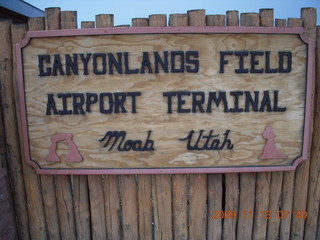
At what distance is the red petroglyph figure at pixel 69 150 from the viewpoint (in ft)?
7.23

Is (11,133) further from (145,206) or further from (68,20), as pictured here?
(145,206)

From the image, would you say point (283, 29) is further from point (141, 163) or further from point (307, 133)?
point (141, 163)

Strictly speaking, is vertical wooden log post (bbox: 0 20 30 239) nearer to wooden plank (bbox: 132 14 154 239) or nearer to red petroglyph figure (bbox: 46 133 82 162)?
red petroglyph figure (bbox: 46 133 82 162)

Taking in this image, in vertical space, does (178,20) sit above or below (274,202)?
above

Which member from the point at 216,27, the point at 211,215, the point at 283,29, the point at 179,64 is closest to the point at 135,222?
the point at 211,215

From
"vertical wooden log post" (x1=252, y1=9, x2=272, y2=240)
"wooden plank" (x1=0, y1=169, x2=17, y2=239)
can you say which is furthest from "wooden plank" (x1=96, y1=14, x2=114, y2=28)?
"vertical wooden log post" (x1=252, y1=9, x2=272, y2=240)

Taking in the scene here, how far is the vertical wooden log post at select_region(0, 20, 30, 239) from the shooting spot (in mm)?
2182

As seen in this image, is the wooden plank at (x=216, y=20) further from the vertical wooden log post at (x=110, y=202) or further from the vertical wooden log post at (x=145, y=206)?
the vertical wooden log post at (x=110, y=202)

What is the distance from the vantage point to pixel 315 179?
2.35 meters

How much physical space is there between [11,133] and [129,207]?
135cm

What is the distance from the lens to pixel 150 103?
2.14 meters

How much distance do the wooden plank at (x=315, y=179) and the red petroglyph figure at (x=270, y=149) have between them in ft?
1.16

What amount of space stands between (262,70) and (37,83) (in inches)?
79.8

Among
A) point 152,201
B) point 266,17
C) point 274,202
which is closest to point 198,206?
point 152,201
